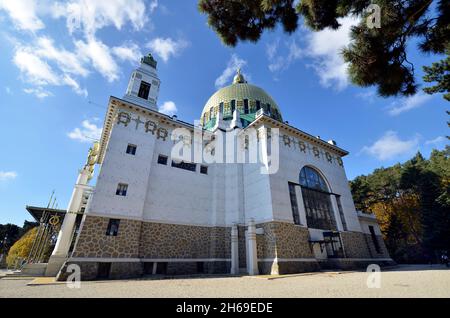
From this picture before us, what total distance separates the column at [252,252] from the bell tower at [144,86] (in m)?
13.1

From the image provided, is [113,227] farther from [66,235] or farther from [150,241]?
[66,235]

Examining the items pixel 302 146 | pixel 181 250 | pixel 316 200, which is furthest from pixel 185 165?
pixel 316 200

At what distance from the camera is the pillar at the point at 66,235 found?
47.0 ft

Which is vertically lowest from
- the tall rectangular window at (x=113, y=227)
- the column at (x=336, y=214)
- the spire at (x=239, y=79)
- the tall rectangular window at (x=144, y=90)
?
the tall rectangular window at (x=113, y=227)

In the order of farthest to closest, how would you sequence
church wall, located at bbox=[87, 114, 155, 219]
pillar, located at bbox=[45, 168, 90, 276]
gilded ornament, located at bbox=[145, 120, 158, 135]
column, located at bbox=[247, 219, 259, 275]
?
1. gilded ornament, located at bbox=[145, 120, 158, 135]
2. pillar, located at bbox=[45, 168, 90, 276]
3. column, located at bbox=[247, 219, 259, 275]
4. church wall, located at bbox=[87, 114, 155, 219]

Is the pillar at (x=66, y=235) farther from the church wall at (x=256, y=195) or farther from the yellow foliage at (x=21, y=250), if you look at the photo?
the yellow foliage at (x=21, y=250)

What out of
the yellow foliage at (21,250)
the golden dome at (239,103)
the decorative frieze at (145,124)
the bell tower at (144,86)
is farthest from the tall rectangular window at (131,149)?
the yellow foliage at (21,250)

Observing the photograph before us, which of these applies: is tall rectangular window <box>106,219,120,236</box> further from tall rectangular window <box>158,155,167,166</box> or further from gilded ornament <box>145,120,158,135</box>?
gilded ornament <box>145,120,158,135</box>

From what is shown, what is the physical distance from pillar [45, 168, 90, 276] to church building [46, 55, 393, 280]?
0.06 m

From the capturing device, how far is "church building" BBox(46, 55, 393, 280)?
1368 cm

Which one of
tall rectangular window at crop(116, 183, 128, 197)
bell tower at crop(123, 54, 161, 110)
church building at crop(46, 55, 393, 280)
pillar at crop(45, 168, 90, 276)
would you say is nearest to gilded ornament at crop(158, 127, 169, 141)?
church building at crop(46, 55, 393, 280)

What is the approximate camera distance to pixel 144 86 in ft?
63.6

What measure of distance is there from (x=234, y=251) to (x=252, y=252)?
175cm

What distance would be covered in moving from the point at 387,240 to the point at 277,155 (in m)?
27.2
